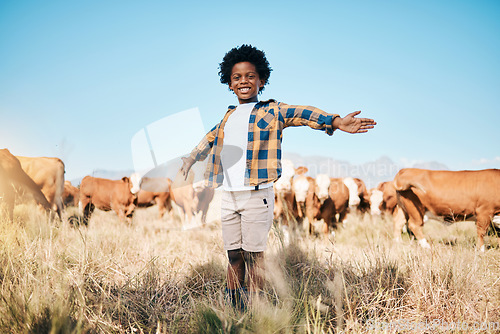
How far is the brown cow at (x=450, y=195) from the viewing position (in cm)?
602

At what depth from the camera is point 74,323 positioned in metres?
2.12

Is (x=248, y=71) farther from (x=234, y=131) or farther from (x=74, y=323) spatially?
(x=74, y=323)

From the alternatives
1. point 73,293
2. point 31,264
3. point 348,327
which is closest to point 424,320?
point 348,327

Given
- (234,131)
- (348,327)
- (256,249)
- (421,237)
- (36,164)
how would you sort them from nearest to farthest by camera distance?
(348,327)
(256,249)
(234,131)
(421,237)
(36,164)

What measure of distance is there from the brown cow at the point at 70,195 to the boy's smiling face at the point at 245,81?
52.1 ft

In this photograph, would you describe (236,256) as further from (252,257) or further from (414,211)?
(414,211)

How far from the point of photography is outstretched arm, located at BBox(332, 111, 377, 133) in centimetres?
226

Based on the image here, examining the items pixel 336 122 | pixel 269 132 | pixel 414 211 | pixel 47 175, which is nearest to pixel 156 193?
pixel 47 175

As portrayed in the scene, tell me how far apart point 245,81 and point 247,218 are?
4.19 feet

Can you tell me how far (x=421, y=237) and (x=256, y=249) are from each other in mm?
5090

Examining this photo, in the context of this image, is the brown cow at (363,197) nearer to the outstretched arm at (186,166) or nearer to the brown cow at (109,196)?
the brown cow at (109,196)

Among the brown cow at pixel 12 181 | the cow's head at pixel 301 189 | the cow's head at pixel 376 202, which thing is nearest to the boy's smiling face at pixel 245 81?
the brown cow at pixel 12 181

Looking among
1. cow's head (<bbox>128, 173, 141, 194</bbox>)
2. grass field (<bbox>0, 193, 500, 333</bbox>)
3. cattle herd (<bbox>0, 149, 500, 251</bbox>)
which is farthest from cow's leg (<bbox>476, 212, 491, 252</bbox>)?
cow's head (<bbox>128, 173, 141, 194</bbox>)

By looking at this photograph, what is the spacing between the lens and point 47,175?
25.8 feet
